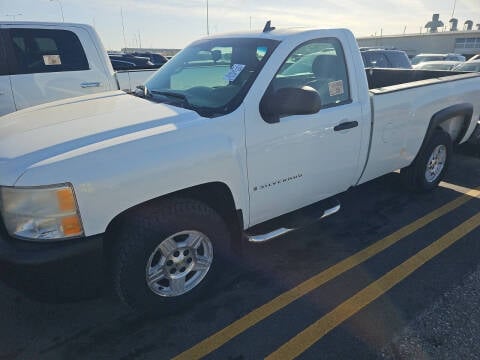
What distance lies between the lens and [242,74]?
112 inches

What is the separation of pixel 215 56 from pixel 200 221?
5.10 ft

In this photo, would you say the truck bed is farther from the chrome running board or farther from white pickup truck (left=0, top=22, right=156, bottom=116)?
white pickup truck (left=0, top=22, right=156, bottom=116)

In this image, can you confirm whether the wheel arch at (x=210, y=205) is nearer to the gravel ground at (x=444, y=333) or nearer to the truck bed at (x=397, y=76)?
the gravel ground at (x=444, y=333)

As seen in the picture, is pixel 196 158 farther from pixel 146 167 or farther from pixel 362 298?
pixel 362 298

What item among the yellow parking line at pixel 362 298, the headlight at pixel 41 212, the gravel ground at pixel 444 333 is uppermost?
the headlight at pixel 41 212

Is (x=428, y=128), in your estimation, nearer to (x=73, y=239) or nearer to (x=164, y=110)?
(x=164, y=110)

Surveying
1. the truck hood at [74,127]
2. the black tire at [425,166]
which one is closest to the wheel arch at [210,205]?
the truck hood at [74,127]

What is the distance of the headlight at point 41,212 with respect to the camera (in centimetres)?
202

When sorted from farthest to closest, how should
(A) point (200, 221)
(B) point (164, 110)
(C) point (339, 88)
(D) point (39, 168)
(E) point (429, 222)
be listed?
(E) point (429, 222) → (C) point (339, 88) → (B) point (164, 110) → (A) point (200, 221) → (D) point (39, 168)

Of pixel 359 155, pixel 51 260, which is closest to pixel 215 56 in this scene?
pixel 359 155

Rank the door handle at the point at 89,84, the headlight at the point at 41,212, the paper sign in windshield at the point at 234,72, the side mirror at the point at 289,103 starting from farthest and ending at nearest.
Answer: the door handle at the point at 89,84
the paper sign in windshield at the point at 234,72
the side mirror at the point at 289,103
the headlight at the point at 41,212

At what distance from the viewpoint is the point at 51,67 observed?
5.00m

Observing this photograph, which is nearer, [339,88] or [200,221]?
[200,221]

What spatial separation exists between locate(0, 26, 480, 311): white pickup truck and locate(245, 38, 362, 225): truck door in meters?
0.01
